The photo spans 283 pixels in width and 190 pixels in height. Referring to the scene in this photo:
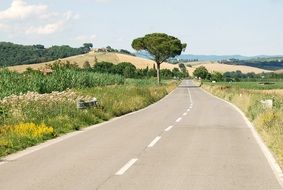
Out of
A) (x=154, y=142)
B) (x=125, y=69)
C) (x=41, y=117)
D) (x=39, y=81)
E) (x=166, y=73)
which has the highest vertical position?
(x=39, y=81)

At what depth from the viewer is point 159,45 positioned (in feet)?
307

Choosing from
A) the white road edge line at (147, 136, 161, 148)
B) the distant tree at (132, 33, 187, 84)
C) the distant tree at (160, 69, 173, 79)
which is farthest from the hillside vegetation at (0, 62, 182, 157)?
the distant tree at (160, 69, 173, 79)

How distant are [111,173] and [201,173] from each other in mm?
1702

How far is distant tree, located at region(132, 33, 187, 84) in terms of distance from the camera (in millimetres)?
93750

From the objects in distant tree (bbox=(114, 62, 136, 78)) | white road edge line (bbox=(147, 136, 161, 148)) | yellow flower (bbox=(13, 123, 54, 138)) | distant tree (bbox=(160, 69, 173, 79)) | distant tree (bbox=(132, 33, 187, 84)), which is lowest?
distant tree (bbox=(160, 69, 173, 79))

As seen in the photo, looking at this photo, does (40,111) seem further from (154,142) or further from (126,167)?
(126,167)

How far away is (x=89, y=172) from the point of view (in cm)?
977

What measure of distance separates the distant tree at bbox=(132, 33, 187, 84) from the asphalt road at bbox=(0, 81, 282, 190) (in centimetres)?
7705

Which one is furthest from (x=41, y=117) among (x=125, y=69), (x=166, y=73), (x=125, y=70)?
(x=166, y=73)

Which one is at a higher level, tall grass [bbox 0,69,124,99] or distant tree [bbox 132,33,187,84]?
distant tree [bbox 132,33,187,84]

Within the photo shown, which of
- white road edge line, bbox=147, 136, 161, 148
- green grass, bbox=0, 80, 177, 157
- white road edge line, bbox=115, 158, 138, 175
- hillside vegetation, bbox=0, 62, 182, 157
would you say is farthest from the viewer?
hillside vegetation, bbox=0, 62, 182, 157

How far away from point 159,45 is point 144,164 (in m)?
83.4

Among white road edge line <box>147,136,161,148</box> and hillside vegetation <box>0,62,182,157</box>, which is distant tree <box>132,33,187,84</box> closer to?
hillside vegetation <box>0,62,182,157</box>

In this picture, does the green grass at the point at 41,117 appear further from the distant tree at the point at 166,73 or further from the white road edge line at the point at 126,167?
the distant tree at the point at 166,73
